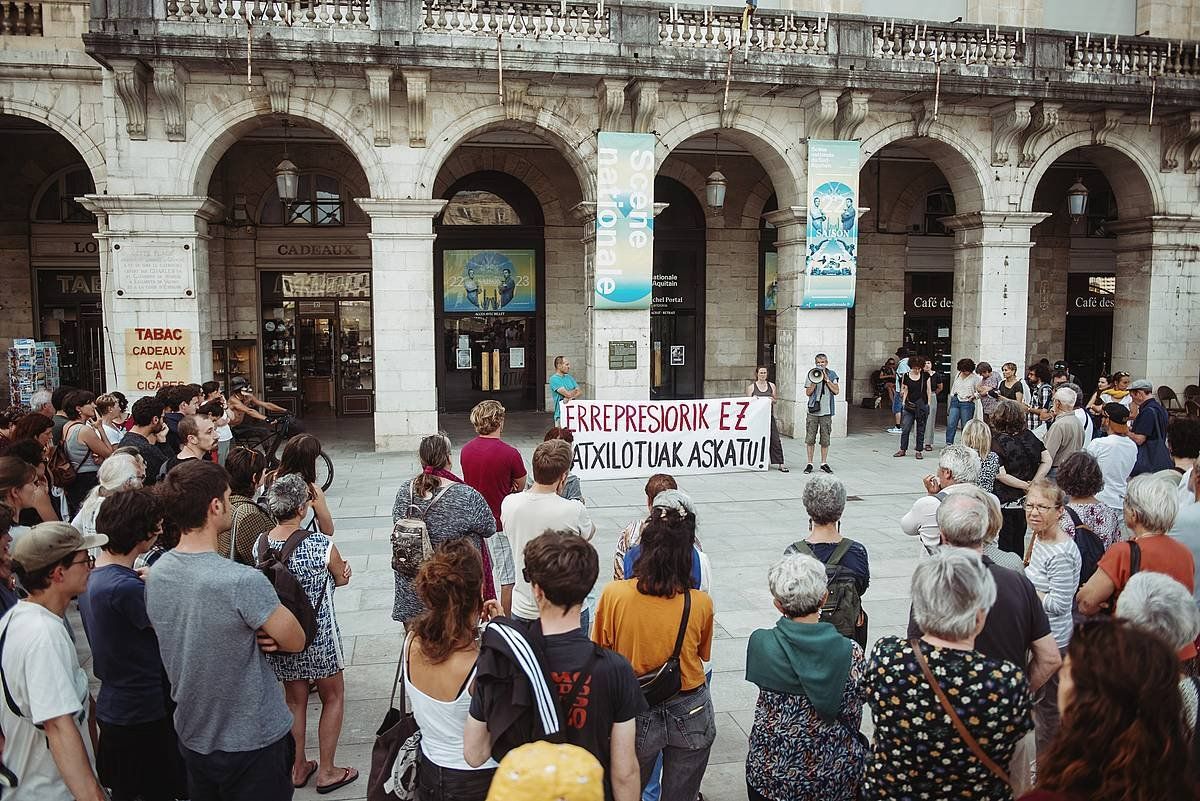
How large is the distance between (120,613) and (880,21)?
17.0 metres

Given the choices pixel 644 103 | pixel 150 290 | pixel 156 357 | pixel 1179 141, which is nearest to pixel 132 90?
pixel 150 290

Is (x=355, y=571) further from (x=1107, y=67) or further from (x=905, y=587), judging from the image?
(x=1107, y=67)

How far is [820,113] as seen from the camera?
53.8 feet

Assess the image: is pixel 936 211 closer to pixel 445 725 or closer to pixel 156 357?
pixel 156 357

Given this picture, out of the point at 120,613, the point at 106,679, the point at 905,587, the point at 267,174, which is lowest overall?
the point at 905,587

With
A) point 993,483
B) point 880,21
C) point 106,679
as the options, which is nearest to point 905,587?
point 993,483

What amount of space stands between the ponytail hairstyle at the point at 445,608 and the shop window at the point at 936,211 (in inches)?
890

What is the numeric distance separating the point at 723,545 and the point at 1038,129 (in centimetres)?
1313

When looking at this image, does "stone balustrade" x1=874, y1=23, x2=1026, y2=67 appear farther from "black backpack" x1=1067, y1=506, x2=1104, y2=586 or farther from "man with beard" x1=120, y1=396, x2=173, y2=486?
"man with beard" x1=120, y1=396, x2=173, y2=486

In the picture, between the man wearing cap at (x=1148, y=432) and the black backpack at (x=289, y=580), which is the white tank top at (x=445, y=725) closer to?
the black backpack at (x=289, y=580)

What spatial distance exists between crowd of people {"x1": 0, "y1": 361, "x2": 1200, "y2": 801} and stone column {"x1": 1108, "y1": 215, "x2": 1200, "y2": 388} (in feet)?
54.1

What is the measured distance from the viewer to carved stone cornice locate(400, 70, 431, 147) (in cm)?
1469

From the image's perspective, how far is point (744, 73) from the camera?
15625mm

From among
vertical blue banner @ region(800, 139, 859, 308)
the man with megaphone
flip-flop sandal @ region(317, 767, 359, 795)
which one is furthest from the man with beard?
vertical blue banner @ region(800, 139, 859, 308)
